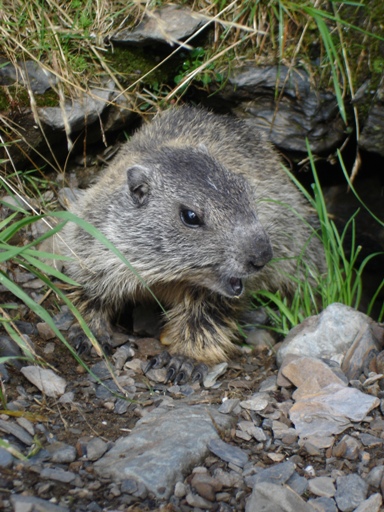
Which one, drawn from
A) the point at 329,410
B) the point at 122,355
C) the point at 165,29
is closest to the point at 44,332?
the point at 122,355

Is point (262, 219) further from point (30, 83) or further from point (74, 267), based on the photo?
point (30, 83)

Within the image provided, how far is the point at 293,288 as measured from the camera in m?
5.62

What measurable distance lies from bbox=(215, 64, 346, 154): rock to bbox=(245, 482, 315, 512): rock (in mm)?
3664

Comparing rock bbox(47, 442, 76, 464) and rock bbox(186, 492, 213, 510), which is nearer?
rock bbox(186, 492, 213, 510)

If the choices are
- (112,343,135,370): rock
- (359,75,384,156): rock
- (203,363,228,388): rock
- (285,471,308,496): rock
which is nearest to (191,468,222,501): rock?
(285,471,308,496): rock

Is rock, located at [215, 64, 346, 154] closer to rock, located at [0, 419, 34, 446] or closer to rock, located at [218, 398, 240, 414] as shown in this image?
rock, located at [218, 398, 240, 414]

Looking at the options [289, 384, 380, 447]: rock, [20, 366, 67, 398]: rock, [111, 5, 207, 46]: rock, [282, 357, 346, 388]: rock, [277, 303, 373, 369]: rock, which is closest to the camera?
[289, 384, 380, 447]: rock

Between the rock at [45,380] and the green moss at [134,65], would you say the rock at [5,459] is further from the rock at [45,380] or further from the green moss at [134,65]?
the green moss at [134,65]

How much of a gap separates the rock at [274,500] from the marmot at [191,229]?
4.97 feet

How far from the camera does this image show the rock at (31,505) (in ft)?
8.17

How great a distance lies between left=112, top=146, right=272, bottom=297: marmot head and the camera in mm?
4059

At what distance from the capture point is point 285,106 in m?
5.82

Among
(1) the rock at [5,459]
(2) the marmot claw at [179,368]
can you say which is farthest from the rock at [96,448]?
(2) the marmot claw at [179,368]

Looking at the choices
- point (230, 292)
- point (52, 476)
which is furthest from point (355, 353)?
point (52, 476)
